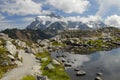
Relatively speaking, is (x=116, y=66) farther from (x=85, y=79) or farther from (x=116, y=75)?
(x=85, y=79)

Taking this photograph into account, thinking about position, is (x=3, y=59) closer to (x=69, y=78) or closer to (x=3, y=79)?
(x=3, y=79)

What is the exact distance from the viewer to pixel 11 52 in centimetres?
11806

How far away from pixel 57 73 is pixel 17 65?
2183 cm

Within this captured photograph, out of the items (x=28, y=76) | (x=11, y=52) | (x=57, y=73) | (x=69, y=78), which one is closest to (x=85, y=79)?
(x=69, y=78)

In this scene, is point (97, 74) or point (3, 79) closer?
point (3, 79)

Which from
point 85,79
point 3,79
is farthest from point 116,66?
point 3,79

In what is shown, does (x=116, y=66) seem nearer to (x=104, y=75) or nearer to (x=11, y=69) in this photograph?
(x=104, y=75)

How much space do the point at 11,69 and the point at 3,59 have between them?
6988mm

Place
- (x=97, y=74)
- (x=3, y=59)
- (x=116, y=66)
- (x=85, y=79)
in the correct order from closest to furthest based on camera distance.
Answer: (x=85, y=79)
(x=97, y=74)
(x=3, y=59)
(x=116, y=66)

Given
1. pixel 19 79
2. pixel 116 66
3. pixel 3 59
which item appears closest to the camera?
pixel 19 79

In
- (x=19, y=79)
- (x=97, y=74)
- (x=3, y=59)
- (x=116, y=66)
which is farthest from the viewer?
(x=116, y=66)

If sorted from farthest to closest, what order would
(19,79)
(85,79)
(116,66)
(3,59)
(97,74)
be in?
1. (116,66)
2. (3,59)
3. (97,74)
4. (85,79)
5. (19,79)

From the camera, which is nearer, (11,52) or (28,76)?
(28,76)

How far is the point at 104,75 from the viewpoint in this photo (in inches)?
3659
